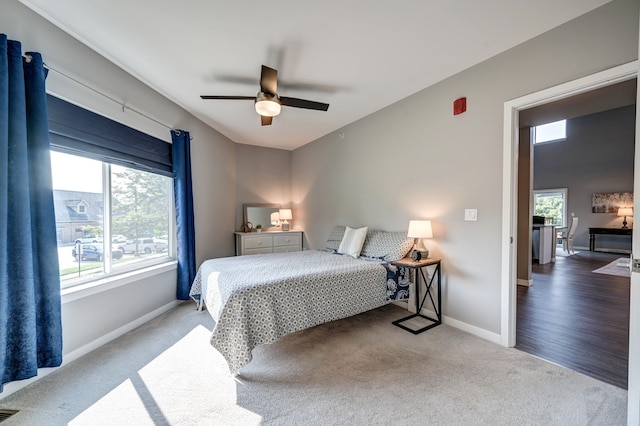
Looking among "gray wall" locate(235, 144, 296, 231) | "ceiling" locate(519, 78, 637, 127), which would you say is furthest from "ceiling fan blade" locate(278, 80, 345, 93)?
"gray wall" locate(235, 144, 296, 231)

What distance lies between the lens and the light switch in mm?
2613

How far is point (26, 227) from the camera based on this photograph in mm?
1725

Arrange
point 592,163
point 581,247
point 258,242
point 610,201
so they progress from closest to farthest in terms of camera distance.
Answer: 1. point 258,242
2. point 610,201
3. point 592,163
4. point 581,247

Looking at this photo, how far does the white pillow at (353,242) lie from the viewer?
3.42 m

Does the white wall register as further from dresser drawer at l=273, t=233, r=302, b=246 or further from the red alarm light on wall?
the red alarm light on wall

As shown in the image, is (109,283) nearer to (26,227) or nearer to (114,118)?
(26,227)

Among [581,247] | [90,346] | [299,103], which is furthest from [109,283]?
[581,247]

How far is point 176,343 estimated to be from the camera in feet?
8.10

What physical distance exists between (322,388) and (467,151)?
2.46 meters

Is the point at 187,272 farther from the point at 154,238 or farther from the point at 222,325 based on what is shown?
the point at 222,325

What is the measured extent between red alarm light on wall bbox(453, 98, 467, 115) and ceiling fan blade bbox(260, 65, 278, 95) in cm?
181

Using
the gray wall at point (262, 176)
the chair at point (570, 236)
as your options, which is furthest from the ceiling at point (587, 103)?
the chair at point (570, 236)

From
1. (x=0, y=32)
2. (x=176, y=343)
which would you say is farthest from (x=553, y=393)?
(x=0, y=32)

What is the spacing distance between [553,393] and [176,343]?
292cm
